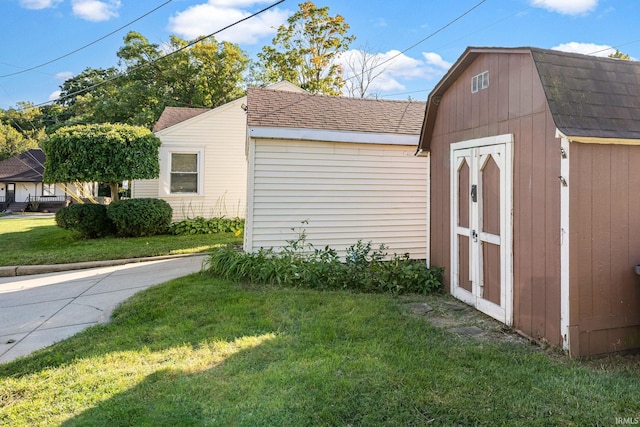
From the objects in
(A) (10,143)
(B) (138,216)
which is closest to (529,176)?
(B) (138,216)

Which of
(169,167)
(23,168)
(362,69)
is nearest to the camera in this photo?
(169,167)

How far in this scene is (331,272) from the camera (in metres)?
5.65

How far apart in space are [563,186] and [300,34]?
2068cm

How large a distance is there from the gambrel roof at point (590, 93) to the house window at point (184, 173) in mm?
10315

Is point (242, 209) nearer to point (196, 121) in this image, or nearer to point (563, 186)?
point (196, 121)

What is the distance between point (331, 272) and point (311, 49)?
18435 millimetres

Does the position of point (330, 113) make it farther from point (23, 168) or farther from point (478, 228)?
point (23, 168)

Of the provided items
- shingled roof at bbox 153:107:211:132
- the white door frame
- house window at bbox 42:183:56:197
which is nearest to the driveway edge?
shingled roof at bbox 153:107:211:132

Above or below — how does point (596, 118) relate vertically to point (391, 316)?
above

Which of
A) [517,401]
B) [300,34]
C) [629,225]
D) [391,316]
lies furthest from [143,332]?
[300,34]

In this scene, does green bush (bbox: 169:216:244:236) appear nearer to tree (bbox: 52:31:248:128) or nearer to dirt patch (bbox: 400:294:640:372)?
dirt patch (bbox: 400:294:640:372)

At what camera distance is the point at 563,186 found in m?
3.27

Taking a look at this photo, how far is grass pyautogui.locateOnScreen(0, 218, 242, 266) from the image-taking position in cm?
792

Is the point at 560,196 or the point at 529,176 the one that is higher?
the point at 529,176
